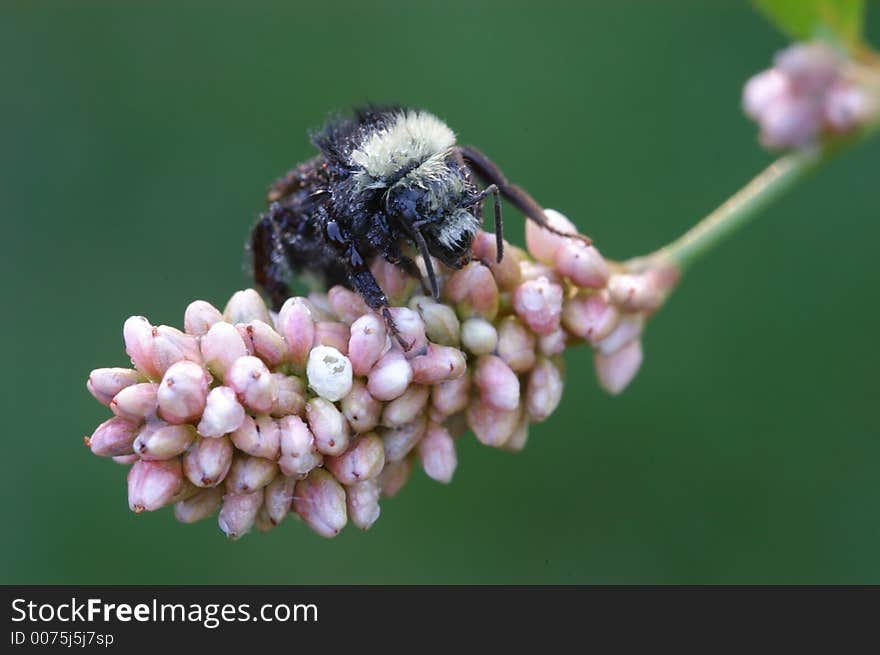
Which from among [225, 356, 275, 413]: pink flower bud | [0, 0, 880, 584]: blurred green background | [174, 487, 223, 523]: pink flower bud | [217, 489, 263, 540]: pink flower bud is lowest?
[217, 489, 263, 540]: pink flower bud

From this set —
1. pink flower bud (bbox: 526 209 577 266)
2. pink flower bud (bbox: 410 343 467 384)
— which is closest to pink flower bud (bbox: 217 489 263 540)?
pink flower bud (bbox: 410 343 467 384)

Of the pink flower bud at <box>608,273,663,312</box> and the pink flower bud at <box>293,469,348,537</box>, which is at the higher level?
the pink flower bud at <box>608,273,663,312</box>

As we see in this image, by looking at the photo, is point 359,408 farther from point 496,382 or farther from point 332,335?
point 496,382

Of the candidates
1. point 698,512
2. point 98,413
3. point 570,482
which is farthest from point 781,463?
point 98,413

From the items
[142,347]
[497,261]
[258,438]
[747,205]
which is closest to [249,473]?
[258,438]

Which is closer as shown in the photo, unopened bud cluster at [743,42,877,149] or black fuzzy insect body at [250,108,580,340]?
unopened bud cluster at [743,42,877,149]

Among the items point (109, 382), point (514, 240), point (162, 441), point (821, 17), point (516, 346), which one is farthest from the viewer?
point (514, 240)

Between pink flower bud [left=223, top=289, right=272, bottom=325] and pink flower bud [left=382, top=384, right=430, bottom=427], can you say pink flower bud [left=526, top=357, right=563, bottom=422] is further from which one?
pink flower bud [left=223, top=289, right=272, bottom=325]

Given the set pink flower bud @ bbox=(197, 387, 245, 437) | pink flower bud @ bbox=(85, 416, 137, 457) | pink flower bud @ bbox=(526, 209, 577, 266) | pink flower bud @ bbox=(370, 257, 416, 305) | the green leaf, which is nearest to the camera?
the green leaf
